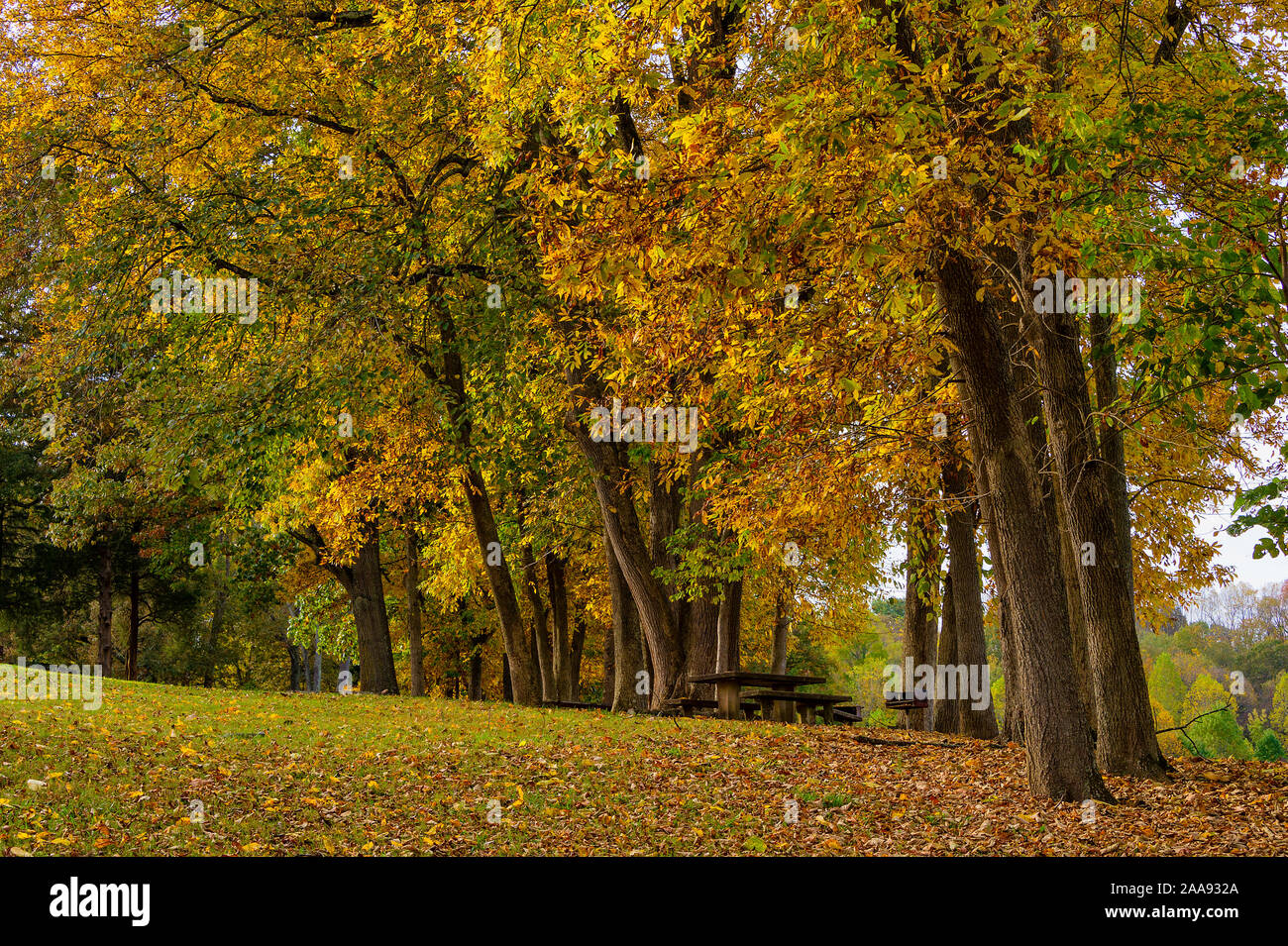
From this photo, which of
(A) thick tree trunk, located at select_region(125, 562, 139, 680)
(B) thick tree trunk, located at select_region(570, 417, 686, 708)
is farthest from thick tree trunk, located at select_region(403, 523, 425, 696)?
(B) thick tree trunk, located at select_region(570, 417, 686, 708)

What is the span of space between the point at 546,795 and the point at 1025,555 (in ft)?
15.1

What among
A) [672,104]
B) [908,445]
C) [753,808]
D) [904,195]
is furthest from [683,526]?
[904,195]

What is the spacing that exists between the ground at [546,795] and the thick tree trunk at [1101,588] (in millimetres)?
538

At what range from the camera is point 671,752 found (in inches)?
452

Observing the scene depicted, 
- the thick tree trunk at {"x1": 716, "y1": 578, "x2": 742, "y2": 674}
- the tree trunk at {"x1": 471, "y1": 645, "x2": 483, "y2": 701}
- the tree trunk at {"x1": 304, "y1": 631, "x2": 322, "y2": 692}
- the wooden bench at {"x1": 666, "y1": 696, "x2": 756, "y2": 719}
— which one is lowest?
the tree trunk at {"x1": 304, "y1": 631, "x2": 322, "y2": 692}

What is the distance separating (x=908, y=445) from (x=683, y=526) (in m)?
3.93

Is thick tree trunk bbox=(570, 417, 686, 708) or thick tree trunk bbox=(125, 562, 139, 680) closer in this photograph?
thick tree trunk bbox=(570, 417, 686, 708)

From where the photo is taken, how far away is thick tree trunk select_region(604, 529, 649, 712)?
17906 millimetres

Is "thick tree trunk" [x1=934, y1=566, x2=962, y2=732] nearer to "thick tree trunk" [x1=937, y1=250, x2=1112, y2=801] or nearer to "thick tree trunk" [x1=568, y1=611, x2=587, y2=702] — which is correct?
"thick tree trunk" [x1=937, y1=250, x2=1112, y2=801]

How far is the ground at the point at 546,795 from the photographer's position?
7402mm

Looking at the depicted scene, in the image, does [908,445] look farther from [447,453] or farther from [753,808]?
[447,453]

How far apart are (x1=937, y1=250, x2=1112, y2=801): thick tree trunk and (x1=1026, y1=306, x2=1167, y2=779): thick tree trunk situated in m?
1.17

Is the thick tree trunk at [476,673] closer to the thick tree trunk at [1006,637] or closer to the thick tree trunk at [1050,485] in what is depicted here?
the thick tree trunk at [1006,637]

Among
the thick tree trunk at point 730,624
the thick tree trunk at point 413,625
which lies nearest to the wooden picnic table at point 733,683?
the thick tree trunk at point 730,624
